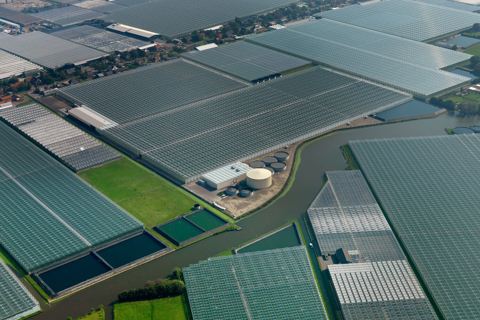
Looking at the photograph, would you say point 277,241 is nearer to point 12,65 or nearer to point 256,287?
point 256,287

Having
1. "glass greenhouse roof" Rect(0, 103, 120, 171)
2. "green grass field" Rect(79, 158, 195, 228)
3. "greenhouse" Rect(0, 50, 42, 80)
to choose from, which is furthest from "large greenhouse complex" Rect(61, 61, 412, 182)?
"greenhouse" Rect(0, 50, 42, 80)

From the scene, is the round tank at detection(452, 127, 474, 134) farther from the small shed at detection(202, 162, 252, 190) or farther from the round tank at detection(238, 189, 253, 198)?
the round tank at detection(238, 189, 253, 198)

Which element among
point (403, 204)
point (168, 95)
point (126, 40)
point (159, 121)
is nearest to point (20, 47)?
point (126, 40)

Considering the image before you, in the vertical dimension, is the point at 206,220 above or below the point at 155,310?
above

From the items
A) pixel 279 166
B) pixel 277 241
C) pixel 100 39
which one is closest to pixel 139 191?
pixel 279 166

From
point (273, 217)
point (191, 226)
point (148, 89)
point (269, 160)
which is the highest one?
point (148, 89)

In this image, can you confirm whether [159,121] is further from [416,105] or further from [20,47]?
[20,47]
